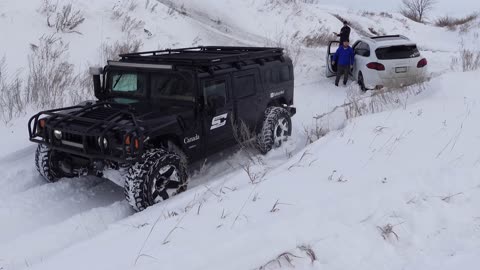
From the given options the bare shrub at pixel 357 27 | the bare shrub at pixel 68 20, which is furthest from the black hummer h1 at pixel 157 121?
the bare shrub at pixel 357 27

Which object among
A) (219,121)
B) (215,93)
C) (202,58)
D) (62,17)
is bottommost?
(219,121)

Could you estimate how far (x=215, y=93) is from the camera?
6320 mm

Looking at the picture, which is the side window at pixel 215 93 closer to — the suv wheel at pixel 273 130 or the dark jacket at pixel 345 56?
the suv wheel at pixel 273 130

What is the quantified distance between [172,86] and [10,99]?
383 cm

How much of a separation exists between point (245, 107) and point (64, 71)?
202 inches

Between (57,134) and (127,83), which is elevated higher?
(127,83)

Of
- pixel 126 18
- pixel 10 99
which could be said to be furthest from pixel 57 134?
pixel 126 18

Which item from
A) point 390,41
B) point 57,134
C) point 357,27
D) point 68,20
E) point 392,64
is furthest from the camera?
point 357,27

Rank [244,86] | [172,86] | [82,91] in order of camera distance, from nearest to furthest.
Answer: [172,86], [244,86], [82,91]

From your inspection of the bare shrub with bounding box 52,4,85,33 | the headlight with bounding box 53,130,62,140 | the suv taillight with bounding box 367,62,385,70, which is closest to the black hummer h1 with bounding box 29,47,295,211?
the headlight with bounding box 53,130,62,140

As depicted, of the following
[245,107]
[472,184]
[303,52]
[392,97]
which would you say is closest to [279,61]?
[245,107]

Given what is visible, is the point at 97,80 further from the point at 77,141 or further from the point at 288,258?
the point at 288,258

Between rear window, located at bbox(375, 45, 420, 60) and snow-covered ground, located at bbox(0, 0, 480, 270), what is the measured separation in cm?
320

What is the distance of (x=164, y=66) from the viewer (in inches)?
238
